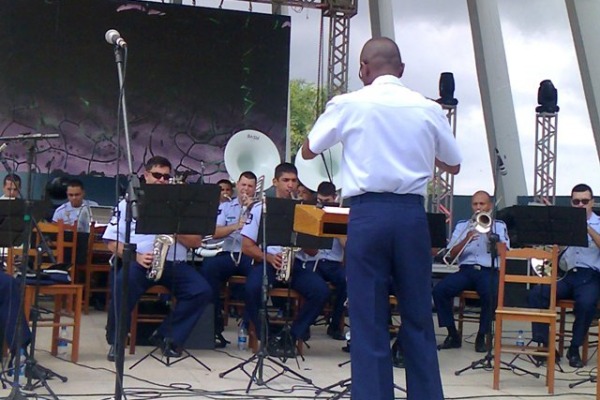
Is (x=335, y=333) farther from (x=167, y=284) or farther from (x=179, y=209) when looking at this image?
(x=179, y=209)

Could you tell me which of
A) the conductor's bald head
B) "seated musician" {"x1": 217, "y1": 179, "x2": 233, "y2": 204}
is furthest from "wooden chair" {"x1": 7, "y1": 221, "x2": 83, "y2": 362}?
the conductor's bald head

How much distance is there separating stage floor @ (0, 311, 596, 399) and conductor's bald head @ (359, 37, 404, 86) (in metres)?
2.36

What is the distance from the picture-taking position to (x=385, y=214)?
140 inches

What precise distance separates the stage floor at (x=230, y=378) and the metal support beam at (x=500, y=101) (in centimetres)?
599

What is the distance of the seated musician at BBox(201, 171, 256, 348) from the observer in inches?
283

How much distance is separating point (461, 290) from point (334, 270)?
1.17m

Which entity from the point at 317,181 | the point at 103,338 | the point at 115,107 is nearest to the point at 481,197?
the point at 317,181

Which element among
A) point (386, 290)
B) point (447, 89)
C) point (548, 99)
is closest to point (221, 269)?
point (386, 290)

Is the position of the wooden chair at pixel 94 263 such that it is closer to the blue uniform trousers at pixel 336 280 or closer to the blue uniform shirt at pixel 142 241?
the blue uniform shirt at pixel 142 241

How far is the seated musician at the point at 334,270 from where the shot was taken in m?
7.79

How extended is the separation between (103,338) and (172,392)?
228 cm

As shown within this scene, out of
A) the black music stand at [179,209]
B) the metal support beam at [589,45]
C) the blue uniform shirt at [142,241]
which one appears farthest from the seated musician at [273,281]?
the metal support beam at [589,45]

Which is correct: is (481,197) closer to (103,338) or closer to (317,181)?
(317,181)

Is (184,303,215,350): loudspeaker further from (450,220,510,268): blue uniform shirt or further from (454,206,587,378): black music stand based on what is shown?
(450,220,510,268): blue uniform shirt
